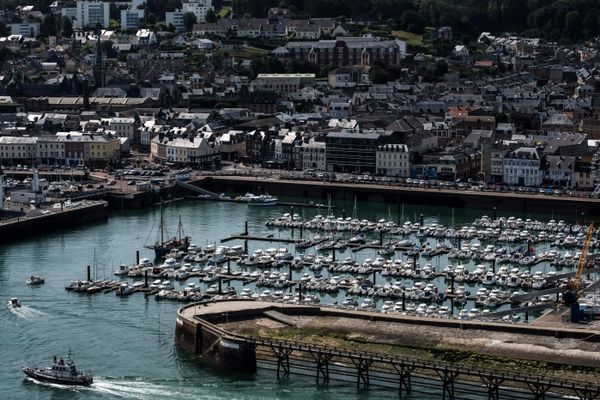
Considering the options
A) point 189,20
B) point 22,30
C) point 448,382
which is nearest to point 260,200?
point 448,382

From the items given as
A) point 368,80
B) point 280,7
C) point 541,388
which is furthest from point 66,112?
point 541,388

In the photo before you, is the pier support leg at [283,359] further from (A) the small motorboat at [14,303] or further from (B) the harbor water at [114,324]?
(A) the small motorboat at [14,303]

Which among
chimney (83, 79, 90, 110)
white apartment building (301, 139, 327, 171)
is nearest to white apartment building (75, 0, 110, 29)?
chimney (83, 79, 90, 110)

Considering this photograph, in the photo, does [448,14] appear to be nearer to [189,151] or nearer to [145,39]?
[145,39]

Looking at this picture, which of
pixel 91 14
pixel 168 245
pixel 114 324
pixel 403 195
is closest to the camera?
pixel 114 324

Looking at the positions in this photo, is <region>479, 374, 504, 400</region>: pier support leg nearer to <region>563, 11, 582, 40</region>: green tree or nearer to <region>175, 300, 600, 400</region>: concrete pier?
<region>175, 300, 600, 400</region>: concrete pier

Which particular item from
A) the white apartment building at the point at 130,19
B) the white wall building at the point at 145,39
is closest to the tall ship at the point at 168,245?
the white wall building at the point at 145,39

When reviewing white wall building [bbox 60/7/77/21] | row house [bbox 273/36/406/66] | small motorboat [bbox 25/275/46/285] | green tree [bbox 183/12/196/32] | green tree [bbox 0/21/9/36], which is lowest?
small motorboat [bbox 25/275/46/285]
